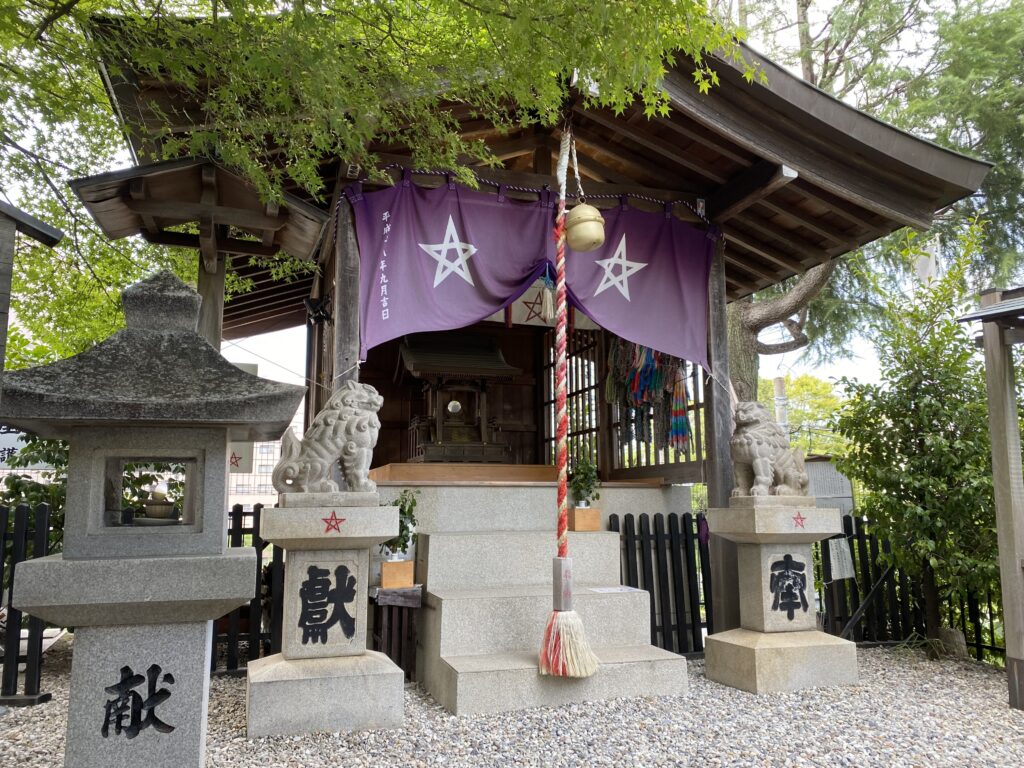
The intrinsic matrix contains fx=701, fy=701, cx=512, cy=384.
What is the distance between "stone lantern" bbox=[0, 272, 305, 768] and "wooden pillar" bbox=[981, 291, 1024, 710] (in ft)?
16.2

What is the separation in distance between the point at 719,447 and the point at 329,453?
4.06 meters

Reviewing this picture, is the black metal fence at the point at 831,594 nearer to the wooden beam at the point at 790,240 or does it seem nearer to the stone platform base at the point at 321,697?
the wooden beam at the point at 790,240

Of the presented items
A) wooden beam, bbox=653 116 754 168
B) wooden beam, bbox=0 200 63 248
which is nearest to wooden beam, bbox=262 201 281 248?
wooden beam, bbox=0 200 63 248

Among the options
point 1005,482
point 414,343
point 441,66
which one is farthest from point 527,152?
point 1005,482

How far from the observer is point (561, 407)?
5332 millimetres

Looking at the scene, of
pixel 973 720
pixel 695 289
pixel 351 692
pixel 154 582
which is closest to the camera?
pixel 154 582

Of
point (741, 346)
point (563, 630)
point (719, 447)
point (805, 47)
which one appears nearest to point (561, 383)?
point (563, 630)

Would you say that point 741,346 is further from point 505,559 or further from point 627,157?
point 505,559

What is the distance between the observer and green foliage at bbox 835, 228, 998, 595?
6379 millimetres

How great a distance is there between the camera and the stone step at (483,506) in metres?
7.12

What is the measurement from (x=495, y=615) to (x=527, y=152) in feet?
15.3

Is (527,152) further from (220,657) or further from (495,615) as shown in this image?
(220,657)

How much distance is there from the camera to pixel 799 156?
21.3ft

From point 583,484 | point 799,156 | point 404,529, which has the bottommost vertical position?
point 404,529
